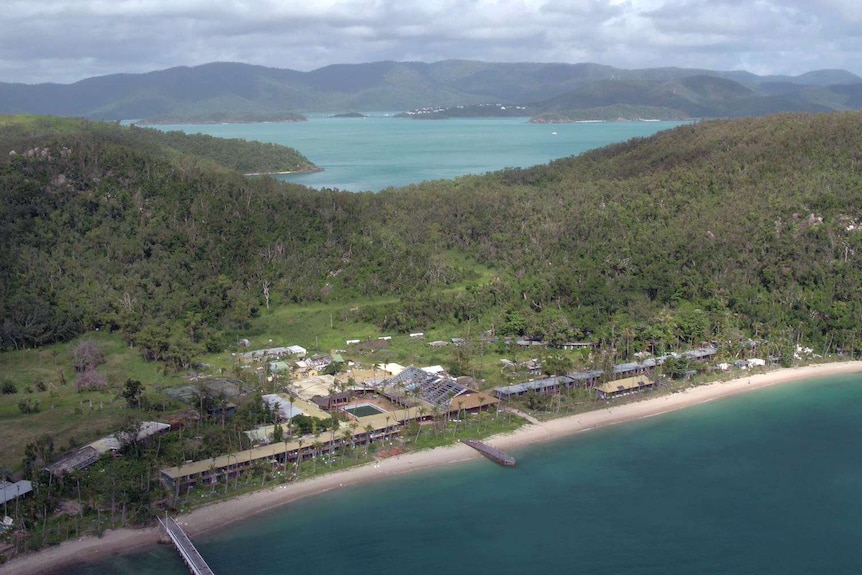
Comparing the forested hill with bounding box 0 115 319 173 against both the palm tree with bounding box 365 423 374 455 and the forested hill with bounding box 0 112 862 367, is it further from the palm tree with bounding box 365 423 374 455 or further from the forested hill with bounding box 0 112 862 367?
the palm tree with bounding box 365 423 374 455

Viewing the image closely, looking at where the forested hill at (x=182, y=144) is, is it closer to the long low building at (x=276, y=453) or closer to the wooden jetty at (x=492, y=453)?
the long low building at (x=276, y=453)

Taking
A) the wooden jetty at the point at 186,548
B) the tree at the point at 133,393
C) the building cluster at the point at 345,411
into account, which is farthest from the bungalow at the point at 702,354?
the wooden jetty at the point at 186,548

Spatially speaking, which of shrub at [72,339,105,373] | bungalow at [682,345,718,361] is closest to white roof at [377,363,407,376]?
shrub at [72,339,105,373]

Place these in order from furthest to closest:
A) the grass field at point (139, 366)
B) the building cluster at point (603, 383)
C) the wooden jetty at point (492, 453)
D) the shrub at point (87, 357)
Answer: the shrub at point (87, 357) → the building cluster at point (603, 383) → the grass field at point (139, 366) → the wooden jetty at point (492, 453)

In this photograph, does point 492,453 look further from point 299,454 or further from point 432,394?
point 299,454

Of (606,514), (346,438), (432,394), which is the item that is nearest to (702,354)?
(432,394)

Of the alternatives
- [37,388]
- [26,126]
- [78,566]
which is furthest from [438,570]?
[26,126]
